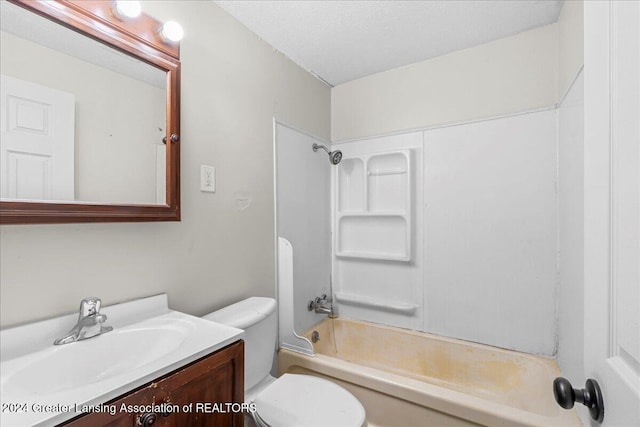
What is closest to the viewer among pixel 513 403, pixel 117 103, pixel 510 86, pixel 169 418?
pixel 169 418

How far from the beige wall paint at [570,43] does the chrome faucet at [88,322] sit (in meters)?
2.06

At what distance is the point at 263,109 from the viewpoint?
5.64 ft

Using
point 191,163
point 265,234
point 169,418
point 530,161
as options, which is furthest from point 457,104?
point 169,418

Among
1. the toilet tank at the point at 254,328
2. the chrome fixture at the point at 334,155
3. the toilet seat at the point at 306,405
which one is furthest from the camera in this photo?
the chrome fixture at the point at 334,155

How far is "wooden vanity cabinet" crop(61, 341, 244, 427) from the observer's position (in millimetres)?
637

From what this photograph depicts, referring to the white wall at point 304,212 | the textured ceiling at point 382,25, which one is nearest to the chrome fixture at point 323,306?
the white wall at point 304,212

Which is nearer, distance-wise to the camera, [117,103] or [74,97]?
[74,97]

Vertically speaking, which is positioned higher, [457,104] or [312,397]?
[457,104]

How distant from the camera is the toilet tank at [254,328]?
1.25 meters

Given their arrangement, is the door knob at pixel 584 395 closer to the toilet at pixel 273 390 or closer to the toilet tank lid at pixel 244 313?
the toilet at pixel 273 390

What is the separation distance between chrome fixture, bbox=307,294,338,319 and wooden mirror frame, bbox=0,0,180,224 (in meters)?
1.29

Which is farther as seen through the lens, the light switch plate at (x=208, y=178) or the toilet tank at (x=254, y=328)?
the light switch plate at (x=208, y=178)

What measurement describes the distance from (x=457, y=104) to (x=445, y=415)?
5.95 feet

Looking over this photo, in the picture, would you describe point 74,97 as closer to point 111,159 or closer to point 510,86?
point 111,159
